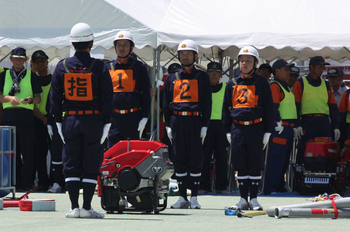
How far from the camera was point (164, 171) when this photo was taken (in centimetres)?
733

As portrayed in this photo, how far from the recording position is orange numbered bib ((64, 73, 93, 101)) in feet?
21.7

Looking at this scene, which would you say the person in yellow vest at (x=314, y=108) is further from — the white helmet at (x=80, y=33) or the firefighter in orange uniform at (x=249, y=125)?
the white helmet at (x=80, y=33)

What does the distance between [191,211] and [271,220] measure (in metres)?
1.50

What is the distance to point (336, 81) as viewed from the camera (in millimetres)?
12781

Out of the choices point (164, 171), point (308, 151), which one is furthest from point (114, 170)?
point (308, 151)

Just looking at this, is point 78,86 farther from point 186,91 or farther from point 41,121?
point 41,121

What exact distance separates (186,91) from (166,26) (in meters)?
2.95

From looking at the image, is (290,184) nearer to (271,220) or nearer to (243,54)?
(243,54)

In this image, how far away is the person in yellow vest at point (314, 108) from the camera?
11.6 meters

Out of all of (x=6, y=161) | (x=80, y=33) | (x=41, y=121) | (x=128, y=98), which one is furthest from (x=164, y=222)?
(x=41, y=121)

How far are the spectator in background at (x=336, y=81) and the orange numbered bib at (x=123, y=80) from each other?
18.6 ft

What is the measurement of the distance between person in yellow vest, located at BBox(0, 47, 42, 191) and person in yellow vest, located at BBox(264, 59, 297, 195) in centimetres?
409

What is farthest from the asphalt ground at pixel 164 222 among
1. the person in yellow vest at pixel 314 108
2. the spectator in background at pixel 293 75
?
the spectator in background at pixel 293 75

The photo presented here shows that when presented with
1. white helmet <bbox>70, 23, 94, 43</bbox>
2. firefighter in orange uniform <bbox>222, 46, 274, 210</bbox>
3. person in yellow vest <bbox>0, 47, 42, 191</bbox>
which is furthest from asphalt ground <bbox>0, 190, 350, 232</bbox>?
person in yellow vest <bbox>0, 47, 42, 191</bbox>
